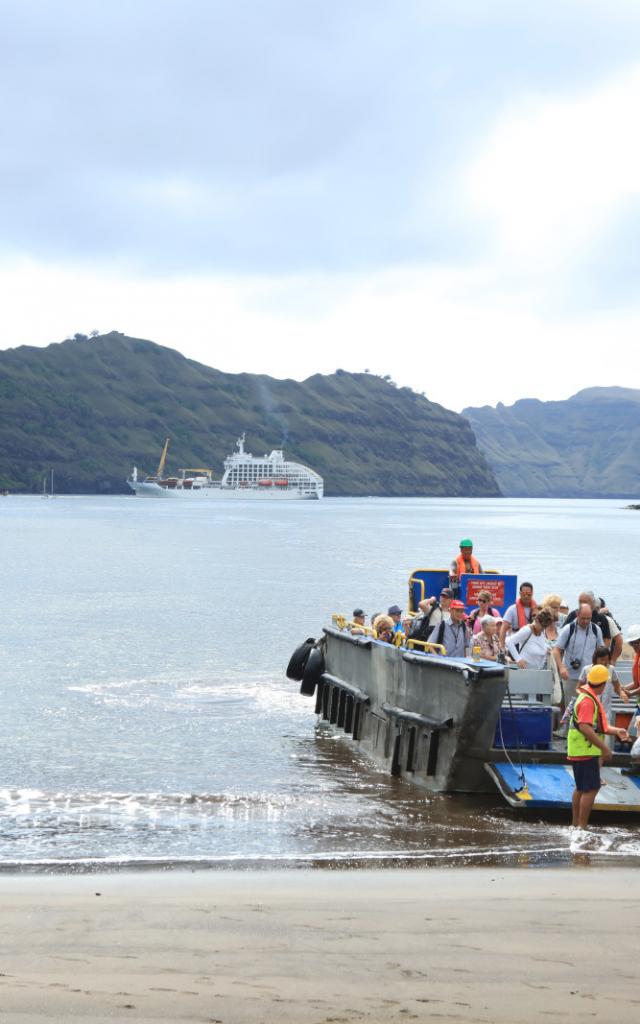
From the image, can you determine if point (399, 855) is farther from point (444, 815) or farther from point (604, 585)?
point (604, 585)

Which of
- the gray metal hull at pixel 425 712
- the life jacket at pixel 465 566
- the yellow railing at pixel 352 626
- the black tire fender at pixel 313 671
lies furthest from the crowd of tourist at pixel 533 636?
the black tire fender at pixel 313 671

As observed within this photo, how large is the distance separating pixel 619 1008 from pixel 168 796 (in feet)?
28.1

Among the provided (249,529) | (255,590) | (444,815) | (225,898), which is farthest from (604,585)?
(249,529)

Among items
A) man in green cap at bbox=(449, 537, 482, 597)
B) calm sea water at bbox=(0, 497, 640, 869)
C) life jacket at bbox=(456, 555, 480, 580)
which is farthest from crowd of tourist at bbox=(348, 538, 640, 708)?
life jacket at bbox=(456, 555, 480, 580)

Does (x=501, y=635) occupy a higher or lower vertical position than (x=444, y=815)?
higher

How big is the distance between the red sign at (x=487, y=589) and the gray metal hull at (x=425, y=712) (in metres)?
1.90

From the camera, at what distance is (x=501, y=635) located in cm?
1345

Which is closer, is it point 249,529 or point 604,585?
point 604,585

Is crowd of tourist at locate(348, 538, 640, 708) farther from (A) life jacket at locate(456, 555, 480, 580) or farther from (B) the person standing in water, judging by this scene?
(A) life jacket at locate(456, 555, 480, 580)

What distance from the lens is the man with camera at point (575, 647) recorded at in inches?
498

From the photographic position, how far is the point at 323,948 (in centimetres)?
734

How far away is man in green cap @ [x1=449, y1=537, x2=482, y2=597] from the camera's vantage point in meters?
16.8

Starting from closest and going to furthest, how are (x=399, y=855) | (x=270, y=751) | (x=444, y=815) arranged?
(x=399, y=855) < (x=444, y=815) < (x=270, y=751)

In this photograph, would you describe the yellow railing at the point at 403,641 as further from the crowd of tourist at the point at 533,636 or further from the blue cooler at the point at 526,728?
the blue cooler at the point at 526,728
